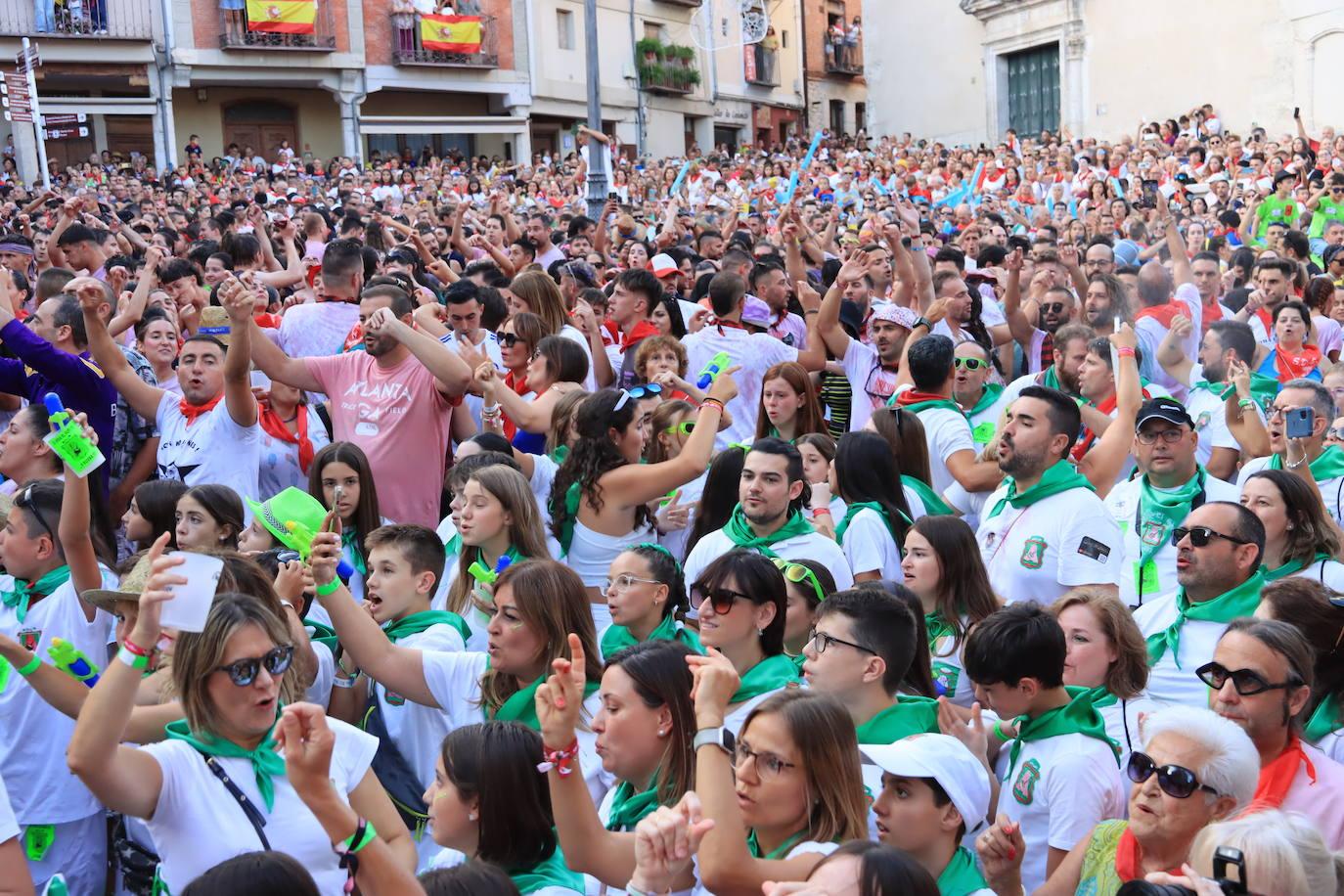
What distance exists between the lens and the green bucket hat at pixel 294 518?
3822 mm

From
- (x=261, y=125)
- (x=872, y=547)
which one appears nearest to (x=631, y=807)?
(x=872, y=547)

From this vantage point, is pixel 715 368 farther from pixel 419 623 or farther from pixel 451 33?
pixel 451 33

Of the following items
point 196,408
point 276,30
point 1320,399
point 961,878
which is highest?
point 276,30

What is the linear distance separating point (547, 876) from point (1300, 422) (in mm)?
3779

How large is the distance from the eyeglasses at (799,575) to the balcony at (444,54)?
1289 inches

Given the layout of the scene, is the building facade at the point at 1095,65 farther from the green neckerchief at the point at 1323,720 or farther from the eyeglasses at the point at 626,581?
the eyeglasses at the point at 626,581

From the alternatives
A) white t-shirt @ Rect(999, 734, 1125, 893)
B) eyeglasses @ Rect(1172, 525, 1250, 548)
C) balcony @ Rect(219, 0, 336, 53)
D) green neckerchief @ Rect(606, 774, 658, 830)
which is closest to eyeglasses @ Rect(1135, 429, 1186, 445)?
eyeglasses @ Rect(1172, 525, 1250, 548)

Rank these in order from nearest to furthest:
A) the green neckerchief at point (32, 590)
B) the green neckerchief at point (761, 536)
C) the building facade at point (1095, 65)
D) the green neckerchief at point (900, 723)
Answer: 1. the green neckerchief at point (900, 723)
2. the green neckerchief at point (32, 590)
3. the green neckerchief at point (761, 536)
4. the building facade at point (1095, 65)

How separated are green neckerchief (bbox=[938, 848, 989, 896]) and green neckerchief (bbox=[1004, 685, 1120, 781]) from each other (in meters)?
0.55

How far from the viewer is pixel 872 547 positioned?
5059 mm

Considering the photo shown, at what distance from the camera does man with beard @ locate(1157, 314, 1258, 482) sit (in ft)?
21.2

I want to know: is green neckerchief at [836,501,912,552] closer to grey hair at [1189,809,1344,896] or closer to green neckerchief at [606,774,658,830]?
green neckerchief at [606,774,658,830]

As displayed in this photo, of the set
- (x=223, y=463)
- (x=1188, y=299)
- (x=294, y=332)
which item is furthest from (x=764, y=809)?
(x=1188, y=299)

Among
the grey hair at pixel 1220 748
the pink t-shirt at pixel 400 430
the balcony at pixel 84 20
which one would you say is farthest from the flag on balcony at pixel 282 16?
the grey hair at pixel 1220 748
